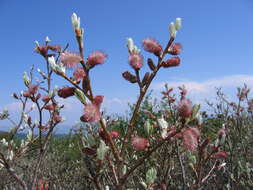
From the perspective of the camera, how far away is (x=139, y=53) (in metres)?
1.19

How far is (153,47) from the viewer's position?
1195 millimetres

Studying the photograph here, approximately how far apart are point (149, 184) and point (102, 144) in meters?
0.53

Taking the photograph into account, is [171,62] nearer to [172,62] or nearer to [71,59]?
[172,62]

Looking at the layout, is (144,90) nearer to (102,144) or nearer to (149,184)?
(102,144)

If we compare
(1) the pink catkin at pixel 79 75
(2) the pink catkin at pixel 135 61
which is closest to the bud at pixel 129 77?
(2) the pink catkin at pixel 135 61

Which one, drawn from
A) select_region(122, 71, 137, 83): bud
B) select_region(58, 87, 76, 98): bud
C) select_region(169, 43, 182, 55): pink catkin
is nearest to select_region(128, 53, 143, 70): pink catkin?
select_region(122, 71, 137, 83): bud

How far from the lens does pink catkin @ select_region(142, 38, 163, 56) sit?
1192 millimetres

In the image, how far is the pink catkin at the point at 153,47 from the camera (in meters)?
1.19

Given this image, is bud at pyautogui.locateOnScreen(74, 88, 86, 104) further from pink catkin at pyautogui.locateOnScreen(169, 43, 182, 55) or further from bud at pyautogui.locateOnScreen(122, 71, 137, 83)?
pink catkin at pyautogui.locateOnScreen(169, 43, 182, 55)

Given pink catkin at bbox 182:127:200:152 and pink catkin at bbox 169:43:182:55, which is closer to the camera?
pink catkin at bbox 182:127:200:152

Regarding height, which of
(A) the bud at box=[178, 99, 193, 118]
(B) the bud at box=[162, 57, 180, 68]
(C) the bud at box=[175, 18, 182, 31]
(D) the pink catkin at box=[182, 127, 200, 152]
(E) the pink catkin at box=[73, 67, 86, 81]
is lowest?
(D) the pink catkin at box=[182, 127, 200, 152]

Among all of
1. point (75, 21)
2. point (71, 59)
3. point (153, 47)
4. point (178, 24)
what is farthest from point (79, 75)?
point (178, 24)

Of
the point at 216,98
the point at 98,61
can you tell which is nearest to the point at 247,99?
the point at 216,98

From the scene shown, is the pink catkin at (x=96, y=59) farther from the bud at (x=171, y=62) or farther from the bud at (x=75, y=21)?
the bud at (x=171, y=62)
